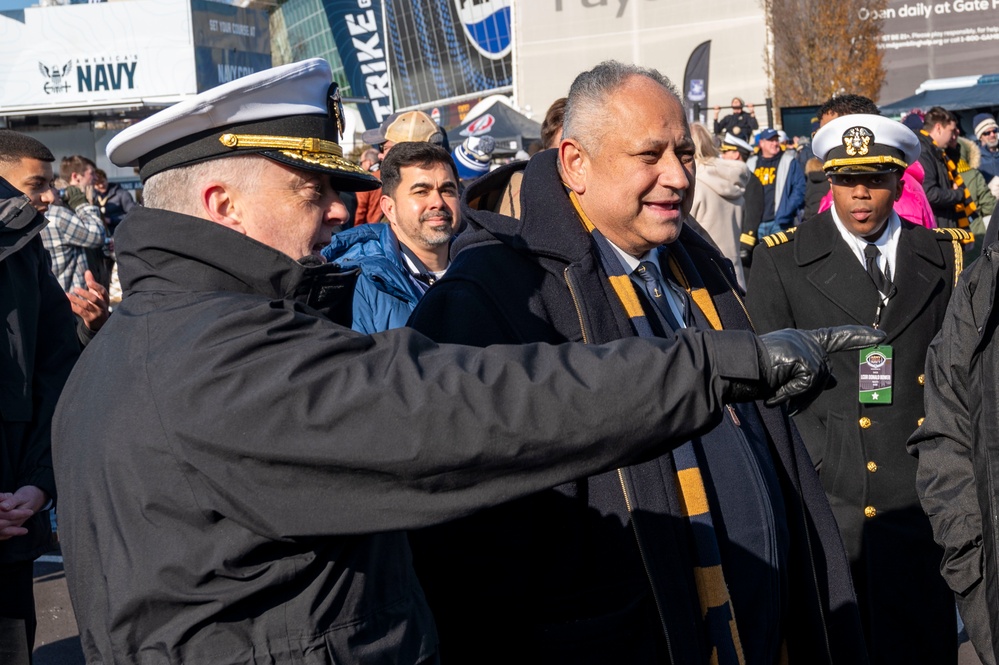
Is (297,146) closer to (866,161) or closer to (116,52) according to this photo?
(866,161)

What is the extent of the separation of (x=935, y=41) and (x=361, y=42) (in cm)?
3637

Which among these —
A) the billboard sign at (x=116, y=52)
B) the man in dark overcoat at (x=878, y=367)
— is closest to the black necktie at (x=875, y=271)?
the man in dark overcoat at (x=878, y=367)

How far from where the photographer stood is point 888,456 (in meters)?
4.37

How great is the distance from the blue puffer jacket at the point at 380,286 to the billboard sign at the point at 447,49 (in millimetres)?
49692

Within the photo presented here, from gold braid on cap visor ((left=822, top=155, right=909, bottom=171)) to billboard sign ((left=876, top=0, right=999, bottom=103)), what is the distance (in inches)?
1460

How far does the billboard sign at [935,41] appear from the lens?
131 ft

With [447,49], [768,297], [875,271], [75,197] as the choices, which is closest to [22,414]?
[768,297]

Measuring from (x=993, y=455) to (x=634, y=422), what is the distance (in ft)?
5.08

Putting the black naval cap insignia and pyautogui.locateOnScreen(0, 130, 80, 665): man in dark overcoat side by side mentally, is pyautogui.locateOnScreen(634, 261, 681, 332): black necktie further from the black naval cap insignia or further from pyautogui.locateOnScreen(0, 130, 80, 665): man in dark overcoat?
pyautogui.locateOnScreen(0, 130, 80, 665): man in dark overcoat

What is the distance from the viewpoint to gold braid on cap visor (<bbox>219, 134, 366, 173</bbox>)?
210 cm

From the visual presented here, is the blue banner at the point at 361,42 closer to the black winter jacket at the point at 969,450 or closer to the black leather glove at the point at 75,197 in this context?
the black leather glove at the point at 75,197

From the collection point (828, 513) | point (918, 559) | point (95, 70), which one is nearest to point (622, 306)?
point (828, 513)

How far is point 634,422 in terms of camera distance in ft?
5.80

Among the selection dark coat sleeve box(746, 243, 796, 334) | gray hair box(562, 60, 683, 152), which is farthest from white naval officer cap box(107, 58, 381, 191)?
dark coat sleeve box(746, 243, 796, 334)
